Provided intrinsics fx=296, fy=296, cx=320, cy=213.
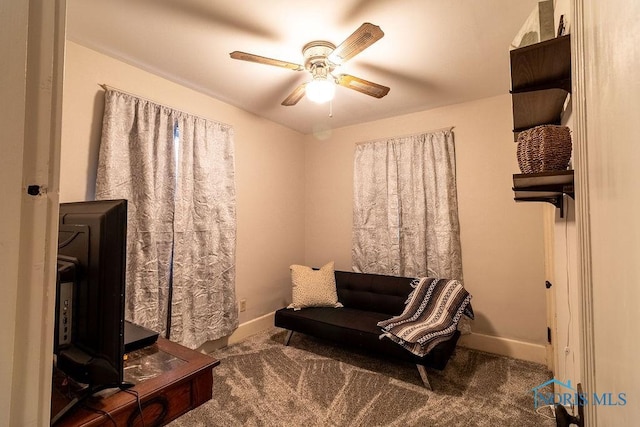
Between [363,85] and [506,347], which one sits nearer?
[363,85]

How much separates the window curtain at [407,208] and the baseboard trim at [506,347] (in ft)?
2.02

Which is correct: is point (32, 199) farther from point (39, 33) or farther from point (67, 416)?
point (67, 416)

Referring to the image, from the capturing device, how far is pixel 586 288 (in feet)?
2.08

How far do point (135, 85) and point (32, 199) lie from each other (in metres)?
2.46

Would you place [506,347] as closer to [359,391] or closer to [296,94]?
[359,391]

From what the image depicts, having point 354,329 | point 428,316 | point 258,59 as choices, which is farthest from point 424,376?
point 258,59

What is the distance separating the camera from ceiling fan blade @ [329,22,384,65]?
148 cm

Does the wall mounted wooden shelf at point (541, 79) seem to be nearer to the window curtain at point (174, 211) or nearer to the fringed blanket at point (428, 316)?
the fringed blanket at point (428, 316)

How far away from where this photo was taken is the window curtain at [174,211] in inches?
87.3

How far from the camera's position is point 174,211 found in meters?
2.52

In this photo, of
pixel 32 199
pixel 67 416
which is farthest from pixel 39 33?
pixel 67 416

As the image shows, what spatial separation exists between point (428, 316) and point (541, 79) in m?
2.02

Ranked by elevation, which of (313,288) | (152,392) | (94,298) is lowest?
(313,288)

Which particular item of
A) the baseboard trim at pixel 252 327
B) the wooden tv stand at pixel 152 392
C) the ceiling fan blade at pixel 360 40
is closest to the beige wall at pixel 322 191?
the baseboard trim at pixel 252 327
